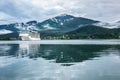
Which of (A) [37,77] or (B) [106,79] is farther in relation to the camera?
(A) [37,77]

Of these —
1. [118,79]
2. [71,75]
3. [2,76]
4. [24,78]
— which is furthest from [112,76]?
[2,76]

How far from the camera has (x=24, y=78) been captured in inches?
757

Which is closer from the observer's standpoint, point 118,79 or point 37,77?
point 118,79

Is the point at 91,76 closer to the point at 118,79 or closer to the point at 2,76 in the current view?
the point at 118,79

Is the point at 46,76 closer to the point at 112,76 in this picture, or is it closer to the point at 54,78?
the point at 54,78

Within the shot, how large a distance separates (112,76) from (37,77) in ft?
16.8

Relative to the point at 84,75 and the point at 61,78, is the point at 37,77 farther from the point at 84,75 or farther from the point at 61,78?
the point at 84,75

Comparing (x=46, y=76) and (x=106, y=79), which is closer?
(x=106, y=79)

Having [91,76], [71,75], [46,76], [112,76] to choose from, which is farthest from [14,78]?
[112,76]

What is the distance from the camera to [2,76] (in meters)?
20.3

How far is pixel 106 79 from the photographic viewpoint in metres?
18.3

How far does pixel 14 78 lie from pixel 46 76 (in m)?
2.25

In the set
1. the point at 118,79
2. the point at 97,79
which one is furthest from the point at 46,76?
the point at 118,79

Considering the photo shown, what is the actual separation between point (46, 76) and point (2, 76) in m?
3.13
